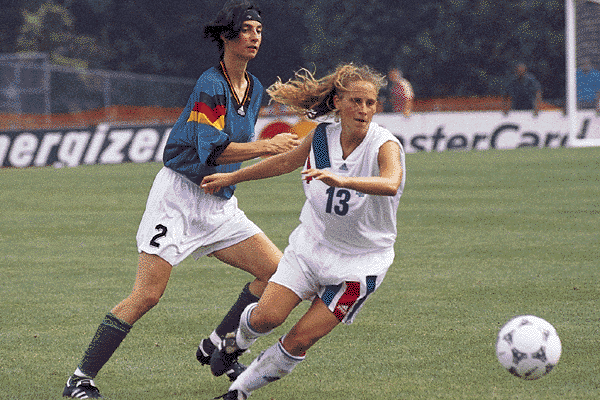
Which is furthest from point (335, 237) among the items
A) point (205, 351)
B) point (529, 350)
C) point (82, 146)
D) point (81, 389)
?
point (82, 146)

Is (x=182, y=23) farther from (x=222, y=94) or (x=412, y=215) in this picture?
(x=222, y=94)

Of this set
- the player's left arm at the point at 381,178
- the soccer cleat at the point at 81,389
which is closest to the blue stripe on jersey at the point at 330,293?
the player's left arm at the point at 381,178

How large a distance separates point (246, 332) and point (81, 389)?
964 mm

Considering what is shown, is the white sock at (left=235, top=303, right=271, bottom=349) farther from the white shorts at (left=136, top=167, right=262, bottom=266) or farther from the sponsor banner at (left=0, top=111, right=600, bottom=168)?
the sponsor banner at (left=0, top=111, right=600, bottom=168)

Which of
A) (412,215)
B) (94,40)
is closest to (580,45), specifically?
(412,215)

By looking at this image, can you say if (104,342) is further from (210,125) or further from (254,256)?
(210,125)

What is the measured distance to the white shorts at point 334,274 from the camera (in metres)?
4.34

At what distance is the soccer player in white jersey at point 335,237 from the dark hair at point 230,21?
64cm

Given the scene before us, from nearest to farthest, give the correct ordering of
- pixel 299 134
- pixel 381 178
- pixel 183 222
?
pixel 381 178 → pixel 183 222 → pixel 299 134

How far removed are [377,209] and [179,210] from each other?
121 cm

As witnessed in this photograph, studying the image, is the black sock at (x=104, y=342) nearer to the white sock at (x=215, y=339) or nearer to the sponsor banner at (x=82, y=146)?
the white sock at (x=215, y=339)

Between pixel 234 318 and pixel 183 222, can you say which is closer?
pixel 183 222

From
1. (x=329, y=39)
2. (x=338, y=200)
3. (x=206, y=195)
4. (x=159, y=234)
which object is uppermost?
(x=338, y=200)

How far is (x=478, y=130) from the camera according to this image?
2258cm
